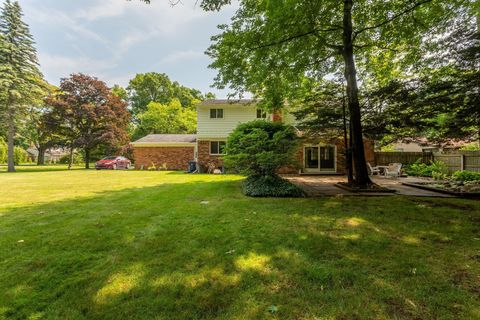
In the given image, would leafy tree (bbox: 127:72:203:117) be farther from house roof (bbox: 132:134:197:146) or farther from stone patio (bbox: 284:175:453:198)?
stone patio (bbox: 284:175:453:198)

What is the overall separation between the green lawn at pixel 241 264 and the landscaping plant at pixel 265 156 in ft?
7.73

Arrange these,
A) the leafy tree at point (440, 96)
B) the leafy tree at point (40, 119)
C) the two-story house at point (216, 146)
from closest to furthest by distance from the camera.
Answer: the leafy tree at point (440, 96), the two-story house at point (216, 146), the leafy tree at point (40, 119)

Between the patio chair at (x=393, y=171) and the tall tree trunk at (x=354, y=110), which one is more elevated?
the tall tree trunk at (x=354, y=110)

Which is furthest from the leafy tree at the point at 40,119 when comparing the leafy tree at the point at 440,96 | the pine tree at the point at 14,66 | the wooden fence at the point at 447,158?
the wooden fence at the point at 447,158

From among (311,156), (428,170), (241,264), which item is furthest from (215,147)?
(241,264)

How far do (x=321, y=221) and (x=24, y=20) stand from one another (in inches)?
1161

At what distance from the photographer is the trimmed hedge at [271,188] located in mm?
7559

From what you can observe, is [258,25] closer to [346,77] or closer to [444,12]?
[346,77]

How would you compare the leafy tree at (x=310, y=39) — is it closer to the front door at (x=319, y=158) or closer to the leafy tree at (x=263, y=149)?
the leafy tree at (x=263, y=149)

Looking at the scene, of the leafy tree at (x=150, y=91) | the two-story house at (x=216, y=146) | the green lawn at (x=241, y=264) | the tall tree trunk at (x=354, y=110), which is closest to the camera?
the green lawn at (x=241, y=264)

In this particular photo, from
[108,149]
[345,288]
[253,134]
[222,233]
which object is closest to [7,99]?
[108,149]

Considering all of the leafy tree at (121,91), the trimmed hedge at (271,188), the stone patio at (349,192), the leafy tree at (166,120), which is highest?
the leafy tree at (121,91)

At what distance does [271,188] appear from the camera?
7809 mm

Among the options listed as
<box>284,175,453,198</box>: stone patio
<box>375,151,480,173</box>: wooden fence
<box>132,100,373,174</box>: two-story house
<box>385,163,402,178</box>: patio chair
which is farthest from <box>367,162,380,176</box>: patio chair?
<box>284,175,453,198</box>: stone patio
